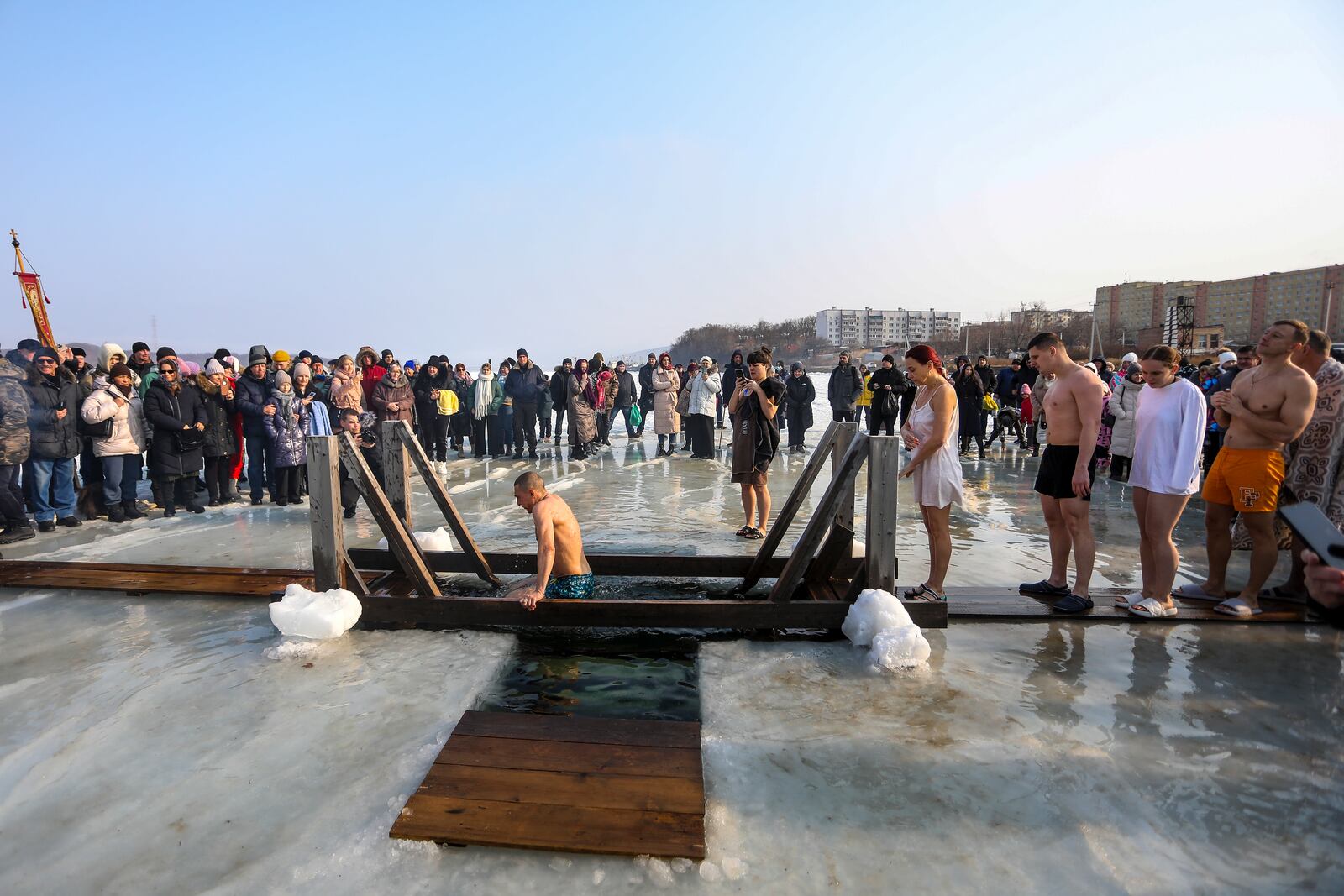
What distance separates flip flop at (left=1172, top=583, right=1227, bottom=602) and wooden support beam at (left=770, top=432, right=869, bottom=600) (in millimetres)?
A: 2694

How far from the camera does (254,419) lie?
28.7 ft

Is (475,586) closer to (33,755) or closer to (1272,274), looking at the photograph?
(33,755)

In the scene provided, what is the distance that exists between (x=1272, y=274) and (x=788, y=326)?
70061mm

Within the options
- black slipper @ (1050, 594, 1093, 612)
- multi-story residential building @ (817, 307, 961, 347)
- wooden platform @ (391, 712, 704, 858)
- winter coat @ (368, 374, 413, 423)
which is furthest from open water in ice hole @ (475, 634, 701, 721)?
multi-story residential building @ (817, 307, 961, 347)

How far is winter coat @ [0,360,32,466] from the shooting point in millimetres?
6828

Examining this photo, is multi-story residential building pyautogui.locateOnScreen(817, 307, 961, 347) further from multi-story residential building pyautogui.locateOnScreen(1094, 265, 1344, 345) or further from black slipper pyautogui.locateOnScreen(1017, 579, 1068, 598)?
black slipper pyautogui.locateOnScreen(1017, 579, 1068, 598)

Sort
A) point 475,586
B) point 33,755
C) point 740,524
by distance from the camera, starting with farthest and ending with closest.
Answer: point 740,524 → point 475,586 → point 33,755

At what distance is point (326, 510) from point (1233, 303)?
457 feet

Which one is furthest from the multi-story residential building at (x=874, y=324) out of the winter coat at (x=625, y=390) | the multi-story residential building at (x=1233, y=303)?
the winter coat at (x=625, y=390)

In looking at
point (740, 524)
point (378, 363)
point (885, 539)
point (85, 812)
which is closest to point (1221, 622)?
point (885, 539)

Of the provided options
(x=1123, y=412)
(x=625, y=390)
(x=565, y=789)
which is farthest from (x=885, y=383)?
(x=565, y=789)

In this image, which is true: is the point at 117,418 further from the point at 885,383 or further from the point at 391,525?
the point at 885,383

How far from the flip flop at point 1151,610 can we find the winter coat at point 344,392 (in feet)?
29.2

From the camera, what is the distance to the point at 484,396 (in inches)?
534
